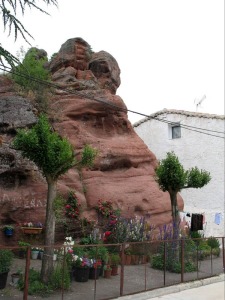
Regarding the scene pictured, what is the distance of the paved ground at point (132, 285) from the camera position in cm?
681

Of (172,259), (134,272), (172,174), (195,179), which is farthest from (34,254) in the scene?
(195,179)

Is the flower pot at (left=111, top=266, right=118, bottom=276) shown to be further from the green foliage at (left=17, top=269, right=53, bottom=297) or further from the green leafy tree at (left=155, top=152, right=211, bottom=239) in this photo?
the green leafy tree at (left=155, top=152, right=211, bottom=239)

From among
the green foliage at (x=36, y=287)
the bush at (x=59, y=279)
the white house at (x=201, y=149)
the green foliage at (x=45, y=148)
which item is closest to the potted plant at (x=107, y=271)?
the bush at (x=59, y=279)

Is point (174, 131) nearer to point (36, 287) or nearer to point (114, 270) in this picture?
point (114, 270)

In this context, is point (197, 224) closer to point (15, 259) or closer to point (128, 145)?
point (128, 145)

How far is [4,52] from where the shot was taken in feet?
20.7

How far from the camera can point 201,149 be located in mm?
18250

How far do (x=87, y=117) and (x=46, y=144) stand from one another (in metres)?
7.24

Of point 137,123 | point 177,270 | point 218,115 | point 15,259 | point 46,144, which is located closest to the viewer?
point 46,144

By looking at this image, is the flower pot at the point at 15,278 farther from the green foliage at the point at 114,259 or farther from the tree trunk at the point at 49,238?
the green foliage at the point at 114,259

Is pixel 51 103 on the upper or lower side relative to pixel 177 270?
upper

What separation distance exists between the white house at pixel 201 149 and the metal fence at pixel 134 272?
4.87 m

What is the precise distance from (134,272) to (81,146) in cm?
547

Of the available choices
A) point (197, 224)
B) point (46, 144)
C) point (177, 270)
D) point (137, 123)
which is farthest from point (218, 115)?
point (46, 144)
